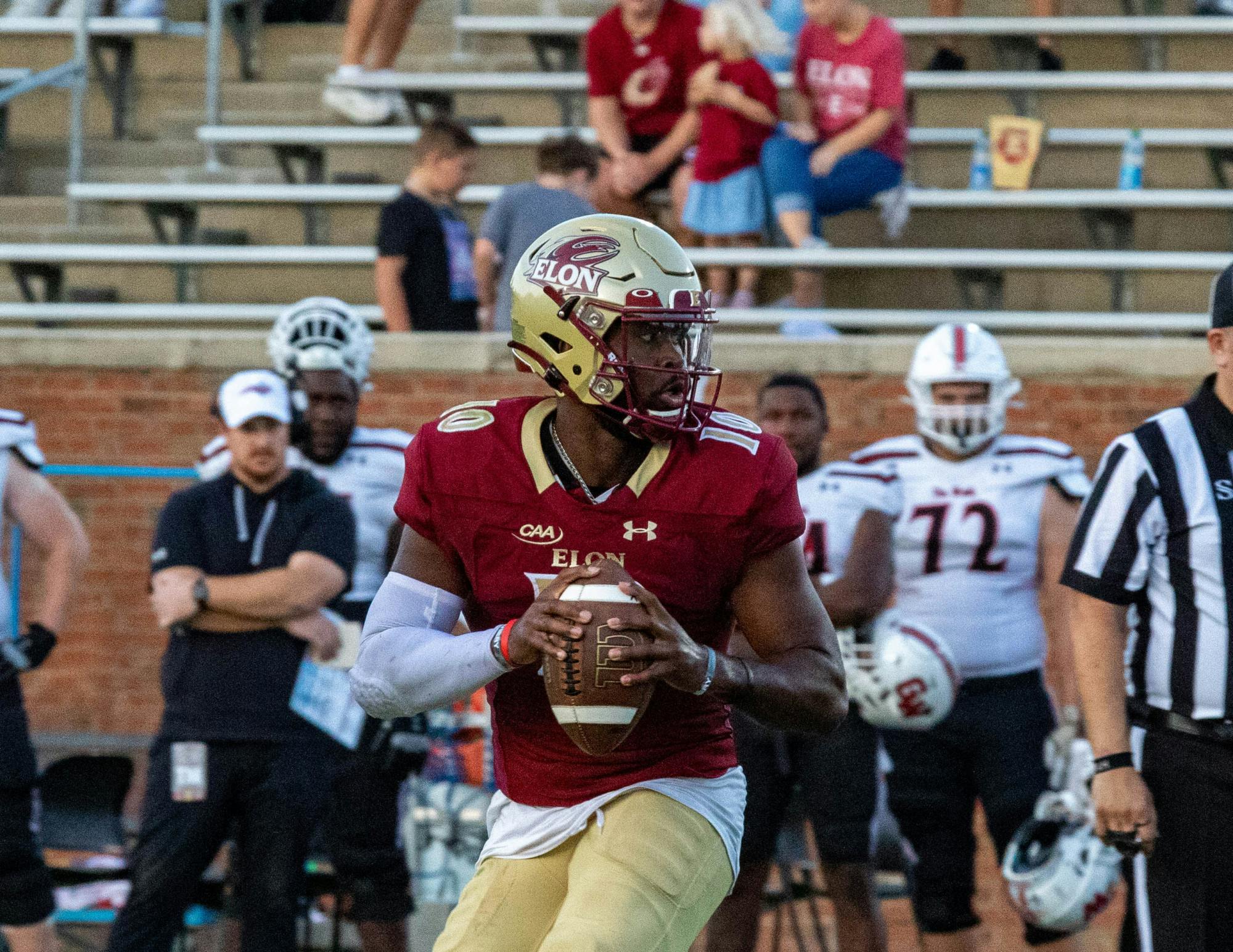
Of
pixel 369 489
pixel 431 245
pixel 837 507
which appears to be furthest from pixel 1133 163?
pixel 369 489

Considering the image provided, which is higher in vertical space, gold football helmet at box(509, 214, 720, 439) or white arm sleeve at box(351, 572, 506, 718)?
gold football helmet at box(509, 214, 720, 439)

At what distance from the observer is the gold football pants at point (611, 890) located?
3053 millimetres

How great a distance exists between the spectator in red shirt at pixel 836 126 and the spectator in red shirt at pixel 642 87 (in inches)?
18.9

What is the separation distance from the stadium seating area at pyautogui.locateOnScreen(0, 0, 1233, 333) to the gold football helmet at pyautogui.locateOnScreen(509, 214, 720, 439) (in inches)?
208

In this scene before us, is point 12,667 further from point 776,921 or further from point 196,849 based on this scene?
point 776,921

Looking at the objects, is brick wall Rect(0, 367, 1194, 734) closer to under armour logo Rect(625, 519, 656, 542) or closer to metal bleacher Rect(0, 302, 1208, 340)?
metal bleacher Rect(0, 302, 1208, 340)

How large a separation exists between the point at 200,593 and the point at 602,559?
9.33 feet

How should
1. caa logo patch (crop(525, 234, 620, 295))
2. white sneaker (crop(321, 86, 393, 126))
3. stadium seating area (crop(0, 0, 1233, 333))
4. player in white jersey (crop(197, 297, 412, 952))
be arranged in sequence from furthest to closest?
white sneaker (crop(321, 86, 393, 126)), stadium seating area (crop(0, 0, 1233, 333)), player in white jersey (crop(197, 297, 412, 952)), caa logo patch (crop(525, 234, 620, 295))

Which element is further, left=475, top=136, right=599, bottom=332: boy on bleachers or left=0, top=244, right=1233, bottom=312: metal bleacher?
left=0, top=244, right=1233, bottom=312: metal bleacher

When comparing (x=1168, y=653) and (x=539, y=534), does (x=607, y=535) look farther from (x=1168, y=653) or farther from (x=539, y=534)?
(x=1168, y=653)

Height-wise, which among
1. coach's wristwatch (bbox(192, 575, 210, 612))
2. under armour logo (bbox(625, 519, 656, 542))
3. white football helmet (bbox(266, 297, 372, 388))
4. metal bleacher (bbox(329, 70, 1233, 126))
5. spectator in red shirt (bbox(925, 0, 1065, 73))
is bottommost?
coach's wristwatch (bbox(192, 575, 210, 612))

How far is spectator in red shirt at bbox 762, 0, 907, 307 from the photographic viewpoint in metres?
8.66

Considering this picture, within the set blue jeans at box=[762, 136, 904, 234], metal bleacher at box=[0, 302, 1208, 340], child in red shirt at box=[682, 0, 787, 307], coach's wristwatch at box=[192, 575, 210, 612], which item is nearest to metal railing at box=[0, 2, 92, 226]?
metal bleacher at box=[0, 302, 1208, 340]

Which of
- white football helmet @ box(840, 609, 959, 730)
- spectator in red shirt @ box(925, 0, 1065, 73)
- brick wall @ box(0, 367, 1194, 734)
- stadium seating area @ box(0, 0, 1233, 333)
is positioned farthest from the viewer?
spectator in red shirt @ box(925, 0, 1065, 73)
